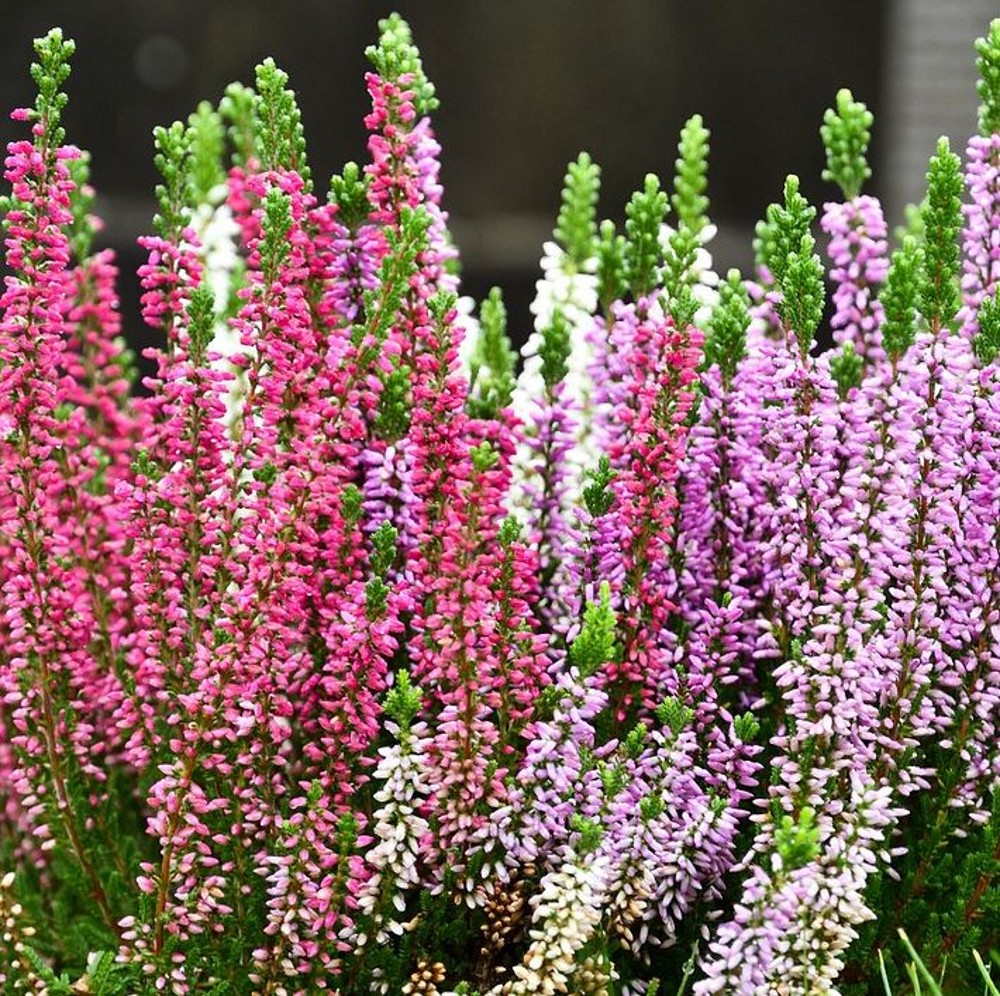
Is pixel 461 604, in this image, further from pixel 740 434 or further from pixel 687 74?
pixel 687 74

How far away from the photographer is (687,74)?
28.2 ft

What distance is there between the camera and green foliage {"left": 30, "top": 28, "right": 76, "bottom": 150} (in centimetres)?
211

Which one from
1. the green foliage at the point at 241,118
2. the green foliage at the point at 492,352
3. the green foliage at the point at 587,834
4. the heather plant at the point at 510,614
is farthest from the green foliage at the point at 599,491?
the green foliage at the point at 241,118

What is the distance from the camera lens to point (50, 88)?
2115mm

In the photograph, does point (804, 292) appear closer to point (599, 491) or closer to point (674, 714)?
point (599, 491)

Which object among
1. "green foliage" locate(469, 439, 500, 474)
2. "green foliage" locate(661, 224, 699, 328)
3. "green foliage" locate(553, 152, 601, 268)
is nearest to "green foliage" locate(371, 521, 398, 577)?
"green foliage" locate(469, 439, 500, 474)

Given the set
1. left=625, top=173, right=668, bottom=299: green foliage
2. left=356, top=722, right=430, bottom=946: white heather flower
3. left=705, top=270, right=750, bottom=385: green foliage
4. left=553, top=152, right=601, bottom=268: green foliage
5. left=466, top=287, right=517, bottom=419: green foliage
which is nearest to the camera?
left=356, top=722, right=430, bottom=946: white heather flower

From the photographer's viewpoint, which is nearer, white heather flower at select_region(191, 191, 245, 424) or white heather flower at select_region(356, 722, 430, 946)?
white heather flower at select_region(356, 722, 430, 946)

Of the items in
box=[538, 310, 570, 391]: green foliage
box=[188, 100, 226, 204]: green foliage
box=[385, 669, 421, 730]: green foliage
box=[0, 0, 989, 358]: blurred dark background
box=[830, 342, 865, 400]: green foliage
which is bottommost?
box=[385, 669, 421, 730]: green foliage

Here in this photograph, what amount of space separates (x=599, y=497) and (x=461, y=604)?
302 millimetres

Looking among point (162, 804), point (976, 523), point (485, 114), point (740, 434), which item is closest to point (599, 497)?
point (740, 434)

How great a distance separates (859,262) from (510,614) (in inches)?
29.9

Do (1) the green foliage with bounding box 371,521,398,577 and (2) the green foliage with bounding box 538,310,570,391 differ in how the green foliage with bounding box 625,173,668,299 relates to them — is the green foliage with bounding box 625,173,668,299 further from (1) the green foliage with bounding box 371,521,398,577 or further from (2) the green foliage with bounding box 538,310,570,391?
(1) the green foliage with bounding box 371,521,398,577

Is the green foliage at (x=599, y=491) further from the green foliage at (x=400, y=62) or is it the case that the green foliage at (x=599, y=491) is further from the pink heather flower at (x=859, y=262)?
the green foliage at (x=400, y=62)
